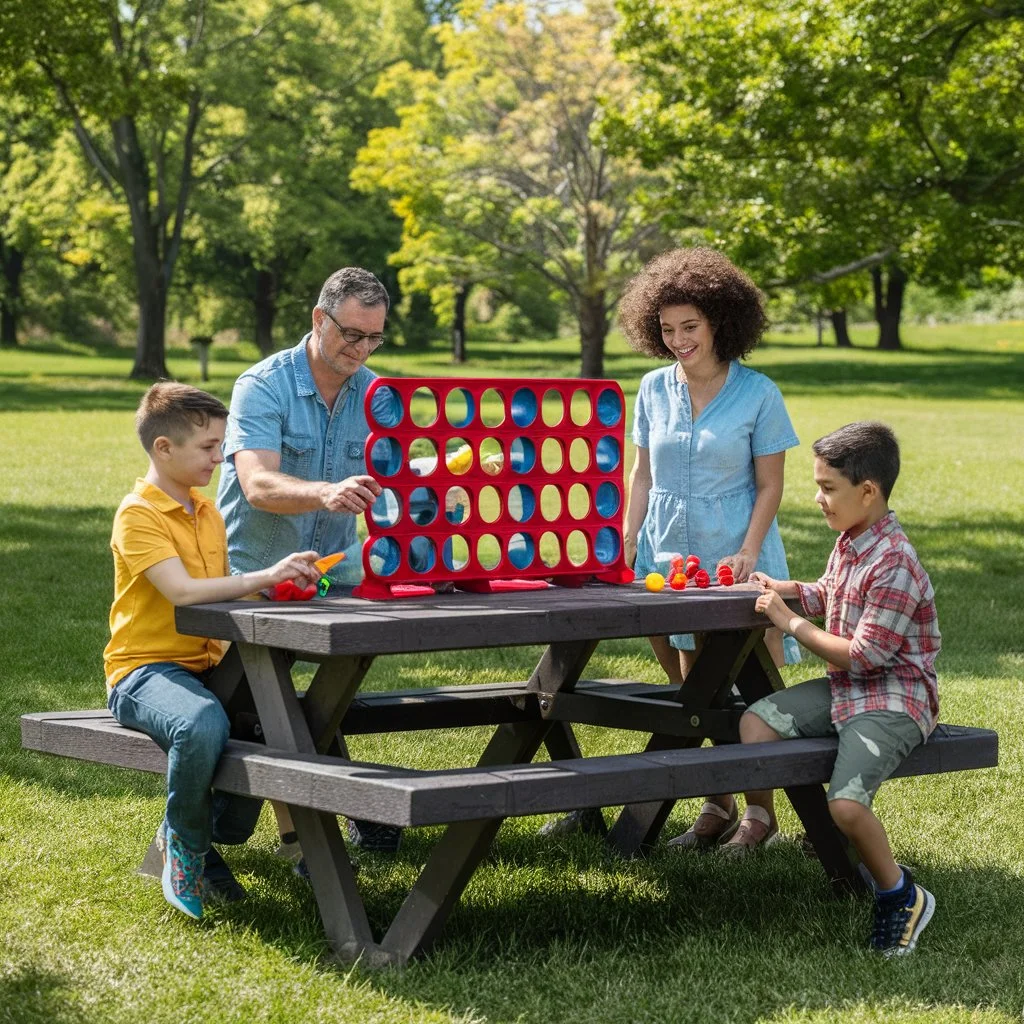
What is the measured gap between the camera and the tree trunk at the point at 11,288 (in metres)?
58.3

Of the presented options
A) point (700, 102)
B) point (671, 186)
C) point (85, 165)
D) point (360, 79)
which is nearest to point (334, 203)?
point (360, 79)

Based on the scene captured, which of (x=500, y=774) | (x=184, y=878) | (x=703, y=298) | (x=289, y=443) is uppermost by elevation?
(x=703, y=298)

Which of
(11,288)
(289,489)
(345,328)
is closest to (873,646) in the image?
(289,489)

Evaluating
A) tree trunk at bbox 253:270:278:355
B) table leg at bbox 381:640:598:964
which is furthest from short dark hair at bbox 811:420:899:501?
tree trunk at bbox 253:270:278:355

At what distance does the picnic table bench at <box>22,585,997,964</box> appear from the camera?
13.5ft

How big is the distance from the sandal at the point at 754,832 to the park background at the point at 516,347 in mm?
91

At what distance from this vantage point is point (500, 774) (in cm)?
422

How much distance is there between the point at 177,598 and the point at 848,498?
6.45 feet

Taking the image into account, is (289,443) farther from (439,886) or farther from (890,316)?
(890,316)

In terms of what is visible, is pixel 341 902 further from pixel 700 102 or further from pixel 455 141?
pixel 455 141

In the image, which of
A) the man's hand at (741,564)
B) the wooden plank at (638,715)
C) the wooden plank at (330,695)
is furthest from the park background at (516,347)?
the man's hand at (741,564)

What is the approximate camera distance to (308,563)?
456 cm

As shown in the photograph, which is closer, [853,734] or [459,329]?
[853,734]

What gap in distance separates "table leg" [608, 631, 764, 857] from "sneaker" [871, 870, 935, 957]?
2.91 ft
